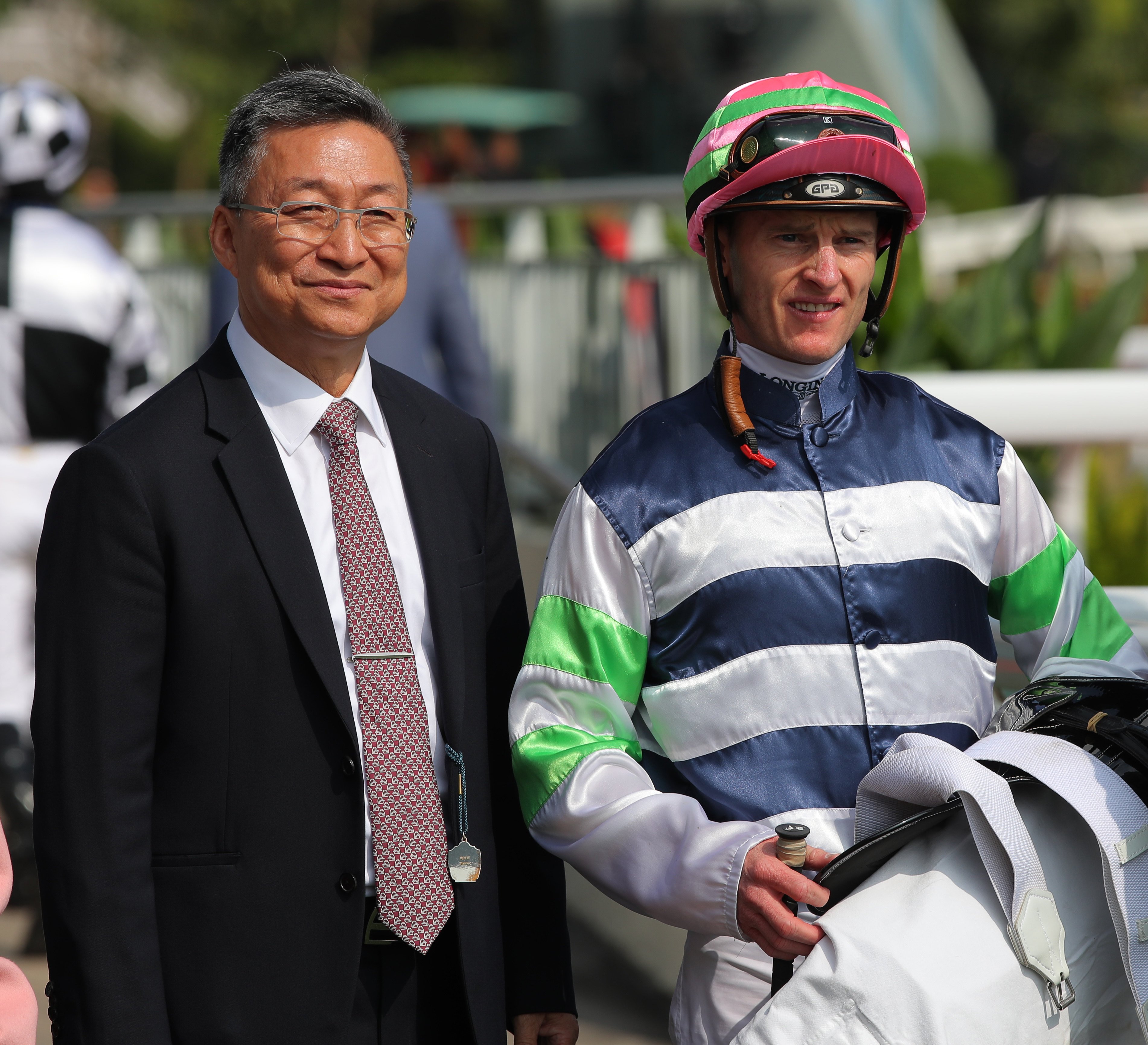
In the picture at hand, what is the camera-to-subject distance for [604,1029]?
372cm

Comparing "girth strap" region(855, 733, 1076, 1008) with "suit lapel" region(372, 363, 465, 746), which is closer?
"girth strap" region(855, 733, 1076, 1008)

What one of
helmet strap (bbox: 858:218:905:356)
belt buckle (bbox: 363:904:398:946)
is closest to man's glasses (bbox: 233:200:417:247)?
helmet strap (bbox: 858:218:905:356)

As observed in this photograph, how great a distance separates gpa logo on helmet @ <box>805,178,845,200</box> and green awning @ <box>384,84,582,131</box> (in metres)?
17.0

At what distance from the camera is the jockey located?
2113 mm

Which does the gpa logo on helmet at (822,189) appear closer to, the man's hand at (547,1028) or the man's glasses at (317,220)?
the man's glasses at (317,220)

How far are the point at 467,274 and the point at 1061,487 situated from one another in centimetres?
373

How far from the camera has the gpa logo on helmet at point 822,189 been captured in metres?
2.13

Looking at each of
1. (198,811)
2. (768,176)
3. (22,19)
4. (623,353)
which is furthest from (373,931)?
(22,19)

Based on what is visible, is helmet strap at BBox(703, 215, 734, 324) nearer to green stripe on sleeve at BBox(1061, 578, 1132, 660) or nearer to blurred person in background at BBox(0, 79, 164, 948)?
green stripe on sleeve at BBox(1061, 578, 1132, 660)

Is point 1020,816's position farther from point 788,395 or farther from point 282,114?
point 282,114

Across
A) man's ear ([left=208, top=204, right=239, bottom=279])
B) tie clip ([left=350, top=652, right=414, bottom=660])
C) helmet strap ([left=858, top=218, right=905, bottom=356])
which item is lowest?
tie clip ([left=350, top=652, right=414, bottom=660])

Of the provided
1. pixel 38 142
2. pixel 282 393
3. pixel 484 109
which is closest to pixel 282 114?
pixel 282 393

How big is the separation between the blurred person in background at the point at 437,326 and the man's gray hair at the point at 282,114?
2286 millimetres

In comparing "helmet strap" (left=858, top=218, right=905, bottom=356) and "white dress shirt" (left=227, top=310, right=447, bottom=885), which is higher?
"helmet strap" (left=858, top=218, right=905, bottom=356)
